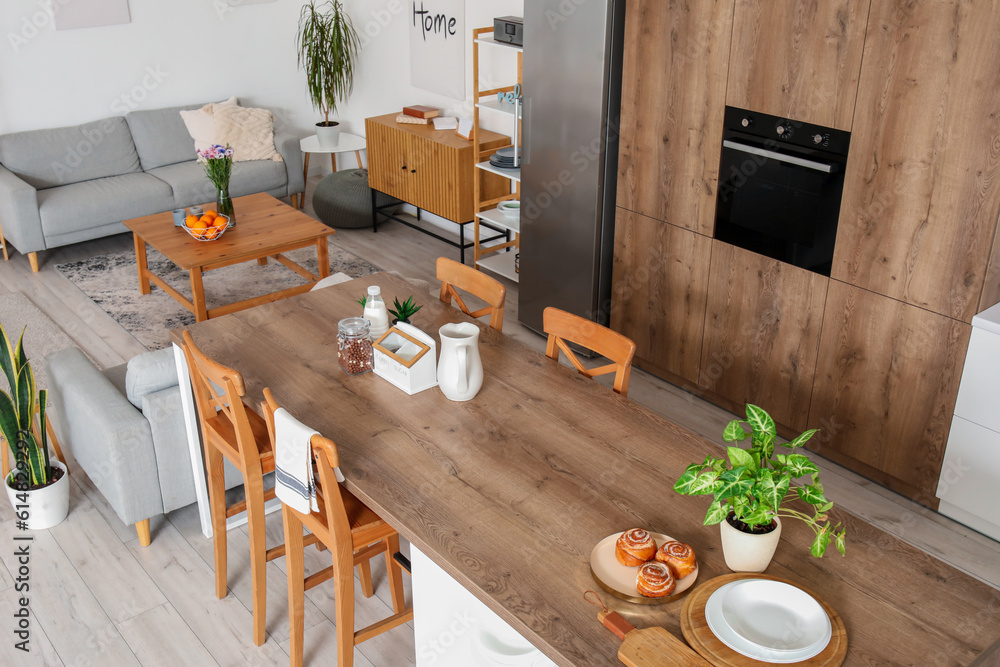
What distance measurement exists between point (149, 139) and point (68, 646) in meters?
4.37

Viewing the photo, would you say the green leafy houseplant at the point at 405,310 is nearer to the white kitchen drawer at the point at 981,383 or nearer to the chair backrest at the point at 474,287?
the chair backrest at the point at 474,287

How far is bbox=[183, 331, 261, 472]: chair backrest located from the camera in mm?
2406

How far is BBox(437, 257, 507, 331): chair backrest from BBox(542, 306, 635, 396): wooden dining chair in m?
0.24

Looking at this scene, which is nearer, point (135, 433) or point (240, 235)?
point (135, 433)

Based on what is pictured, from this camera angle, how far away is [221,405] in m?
2.73

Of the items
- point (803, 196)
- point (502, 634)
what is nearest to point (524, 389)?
point (502, 634)

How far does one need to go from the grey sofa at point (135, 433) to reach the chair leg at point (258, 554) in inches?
21.6

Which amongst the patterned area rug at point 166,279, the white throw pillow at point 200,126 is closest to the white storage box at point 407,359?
the patterned area rug at point 166,279

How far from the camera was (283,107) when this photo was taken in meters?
7.27

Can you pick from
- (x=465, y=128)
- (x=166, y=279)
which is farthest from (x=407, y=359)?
(x=166, y=279)

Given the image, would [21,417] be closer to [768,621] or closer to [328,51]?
[768,621]

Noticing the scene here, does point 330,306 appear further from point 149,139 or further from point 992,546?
point 149,139

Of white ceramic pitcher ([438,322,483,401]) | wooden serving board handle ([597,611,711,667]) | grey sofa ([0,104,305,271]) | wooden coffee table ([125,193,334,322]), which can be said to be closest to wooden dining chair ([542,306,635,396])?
white ceramic pitcher ([438,322,483,401])

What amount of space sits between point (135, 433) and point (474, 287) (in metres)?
1.27
